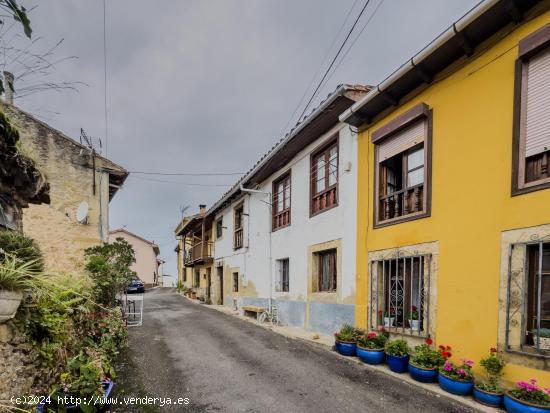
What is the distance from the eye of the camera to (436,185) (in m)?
5.85

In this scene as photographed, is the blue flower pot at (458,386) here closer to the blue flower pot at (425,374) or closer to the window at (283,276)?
the blue flower pot at (425,374)

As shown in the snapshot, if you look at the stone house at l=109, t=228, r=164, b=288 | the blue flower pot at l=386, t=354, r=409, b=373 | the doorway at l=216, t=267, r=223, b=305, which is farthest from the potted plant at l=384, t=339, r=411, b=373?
the stone house at l=109, t=228, r=164, b=288

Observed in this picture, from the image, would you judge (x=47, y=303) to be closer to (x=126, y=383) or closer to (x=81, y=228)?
(x=126, y=383)

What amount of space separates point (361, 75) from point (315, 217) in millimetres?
4250

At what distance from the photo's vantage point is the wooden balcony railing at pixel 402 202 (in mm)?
6316

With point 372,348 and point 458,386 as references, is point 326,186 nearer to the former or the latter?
point 372,348

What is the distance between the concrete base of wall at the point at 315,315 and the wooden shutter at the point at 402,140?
151 inches

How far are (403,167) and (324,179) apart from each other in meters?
2.96

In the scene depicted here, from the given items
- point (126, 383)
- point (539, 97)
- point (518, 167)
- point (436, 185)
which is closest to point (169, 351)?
point (126, 383)

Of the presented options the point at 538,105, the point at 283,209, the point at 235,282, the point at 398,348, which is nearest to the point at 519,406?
the point at 398,348

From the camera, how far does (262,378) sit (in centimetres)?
556

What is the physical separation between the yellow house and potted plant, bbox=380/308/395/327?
1.2 inches

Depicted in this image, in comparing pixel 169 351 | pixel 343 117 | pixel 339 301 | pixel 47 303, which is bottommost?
pixel 169 351

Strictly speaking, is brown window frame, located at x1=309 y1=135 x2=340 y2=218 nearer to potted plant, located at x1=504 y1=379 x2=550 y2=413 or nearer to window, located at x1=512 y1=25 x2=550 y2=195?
window, located at x1=512 y1=25 x2=550 y2=195
